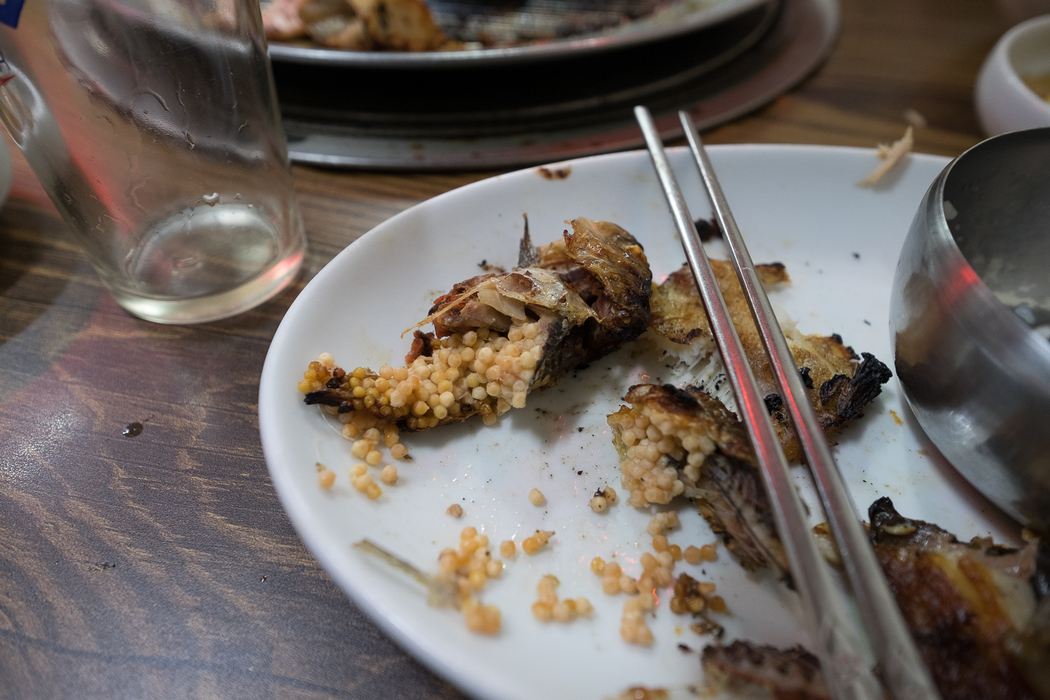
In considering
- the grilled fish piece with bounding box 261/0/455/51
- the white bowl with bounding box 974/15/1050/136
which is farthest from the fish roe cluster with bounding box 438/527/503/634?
the white bowl with bounding box 974/15/1050/136

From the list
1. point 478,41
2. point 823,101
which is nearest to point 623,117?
point 478,41

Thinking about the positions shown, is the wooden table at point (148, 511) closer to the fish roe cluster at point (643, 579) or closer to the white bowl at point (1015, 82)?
the fish roe cluster at point (643, 579)

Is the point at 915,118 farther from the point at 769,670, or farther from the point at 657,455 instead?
the point at 769,670

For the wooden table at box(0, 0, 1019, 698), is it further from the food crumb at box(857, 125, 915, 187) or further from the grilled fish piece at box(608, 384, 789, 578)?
the food crumb at box(857, 125, 915, 187)

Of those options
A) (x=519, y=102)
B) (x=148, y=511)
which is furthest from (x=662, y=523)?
(x=519, y=102)

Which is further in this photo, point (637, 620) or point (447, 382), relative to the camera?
point (447, 382)

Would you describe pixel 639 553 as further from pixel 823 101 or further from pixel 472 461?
pixel 823 101
